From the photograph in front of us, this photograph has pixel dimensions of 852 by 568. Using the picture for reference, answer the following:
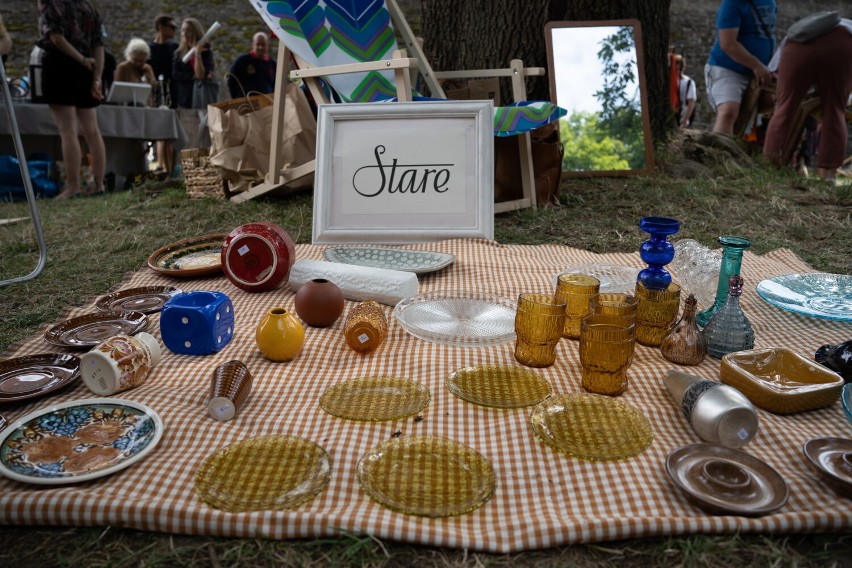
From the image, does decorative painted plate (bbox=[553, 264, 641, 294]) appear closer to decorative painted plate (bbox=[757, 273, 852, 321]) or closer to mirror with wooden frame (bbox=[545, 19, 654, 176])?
decorative painted plate (bbox=[757, 273, 852, 321])

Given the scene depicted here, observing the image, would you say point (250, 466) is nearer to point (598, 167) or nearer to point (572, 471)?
point (572, 471)

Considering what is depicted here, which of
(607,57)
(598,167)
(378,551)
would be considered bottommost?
(378,551)

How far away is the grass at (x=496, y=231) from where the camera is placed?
1.09 metres

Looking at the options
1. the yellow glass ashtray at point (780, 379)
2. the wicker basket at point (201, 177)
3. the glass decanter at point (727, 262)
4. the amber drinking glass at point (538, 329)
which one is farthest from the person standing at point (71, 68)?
the yellow glass ashtray at point (780, 379)

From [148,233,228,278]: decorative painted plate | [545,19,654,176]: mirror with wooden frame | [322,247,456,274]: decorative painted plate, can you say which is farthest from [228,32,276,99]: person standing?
[322,247,456,274]: decorative painted plate

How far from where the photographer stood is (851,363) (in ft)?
5.23

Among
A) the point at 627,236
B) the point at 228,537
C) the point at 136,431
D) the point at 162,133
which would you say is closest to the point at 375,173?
the point at 627,236

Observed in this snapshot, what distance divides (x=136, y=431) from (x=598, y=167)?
3904 millimetres

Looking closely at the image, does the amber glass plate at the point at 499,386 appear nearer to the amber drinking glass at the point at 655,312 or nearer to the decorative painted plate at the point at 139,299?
the amber drinking glass at the point at 655,312

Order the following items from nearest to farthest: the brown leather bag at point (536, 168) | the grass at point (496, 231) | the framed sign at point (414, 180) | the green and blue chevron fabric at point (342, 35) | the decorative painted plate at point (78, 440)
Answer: the grass at point (496, 231), the decorative painted plate at point (78, 440), the framed sign at point (414, 180), the green and blue chevron fabric at point (342, 35), the brown leather bag at point (536, 168)

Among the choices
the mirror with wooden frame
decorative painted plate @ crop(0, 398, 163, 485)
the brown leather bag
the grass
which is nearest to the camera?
the grass

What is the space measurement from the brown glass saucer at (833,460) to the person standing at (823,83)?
4310 millimetres

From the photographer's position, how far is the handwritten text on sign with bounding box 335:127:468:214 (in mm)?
2994

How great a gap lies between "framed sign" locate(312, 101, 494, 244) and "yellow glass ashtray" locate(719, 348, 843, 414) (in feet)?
4.98
